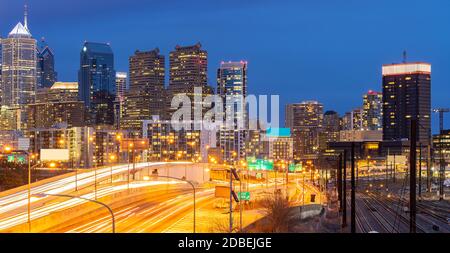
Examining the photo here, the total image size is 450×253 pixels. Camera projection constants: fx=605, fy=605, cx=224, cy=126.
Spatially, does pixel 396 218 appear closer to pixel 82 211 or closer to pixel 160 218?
pixel 160 218

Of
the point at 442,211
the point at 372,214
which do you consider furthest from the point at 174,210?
the point at 442,211

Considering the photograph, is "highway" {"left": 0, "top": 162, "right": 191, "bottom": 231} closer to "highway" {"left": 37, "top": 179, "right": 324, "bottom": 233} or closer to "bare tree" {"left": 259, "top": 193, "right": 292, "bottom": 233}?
"highway" {"left": 37, "top": 179, "right": 324, "bottom": 233}

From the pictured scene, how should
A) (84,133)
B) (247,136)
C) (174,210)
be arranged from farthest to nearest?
(247,136)
(84,133)
(174,210)

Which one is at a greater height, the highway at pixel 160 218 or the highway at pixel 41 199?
the highway at pixel 41 199

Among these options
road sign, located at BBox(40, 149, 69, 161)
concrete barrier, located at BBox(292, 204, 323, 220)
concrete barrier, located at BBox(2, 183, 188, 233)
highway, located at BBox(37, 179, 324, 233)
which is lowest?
concrete barrier, located at BBox(292, 204, 323, 220)

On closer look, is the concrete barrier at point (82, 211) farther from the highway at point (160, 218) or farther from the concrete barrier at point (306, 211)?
the concrete barrier at point (306, 211)

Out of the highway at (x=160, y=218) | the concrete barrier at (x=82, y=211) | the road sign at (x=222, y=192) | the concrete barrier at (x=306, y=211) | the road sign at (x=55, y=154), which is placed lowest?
the concrete barrier at (x=306, y=211)

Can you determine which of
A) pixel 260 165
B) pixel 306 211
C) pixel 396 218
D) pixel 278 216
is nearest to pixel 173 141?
pixel 260 165

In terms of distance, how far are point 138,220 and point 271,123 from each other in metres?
112

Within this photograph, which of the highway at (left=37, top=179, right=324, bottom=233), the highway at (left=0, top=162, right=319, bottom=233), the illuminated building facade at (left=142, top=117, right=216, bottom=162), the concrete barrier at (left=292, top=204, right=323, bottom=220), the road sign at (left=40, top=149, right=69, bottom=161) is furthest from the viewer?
the illuminated building facade at (left=142, top=117, right=216, bottom=162)

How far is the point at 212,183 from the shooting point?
74.4 m

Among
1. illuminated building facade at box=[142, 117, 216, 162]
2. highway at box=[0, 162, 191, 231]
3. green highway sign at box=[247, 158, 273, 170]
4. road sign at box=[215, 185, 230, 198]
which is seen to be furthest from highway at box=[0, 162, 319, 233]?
illuminated building facade at box=[142, 117, 216, 162]

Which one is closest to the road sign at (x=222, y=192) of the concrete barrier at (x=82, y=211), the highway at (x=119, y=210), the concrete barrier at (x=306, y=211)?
the highway at (x=119, y=210)
